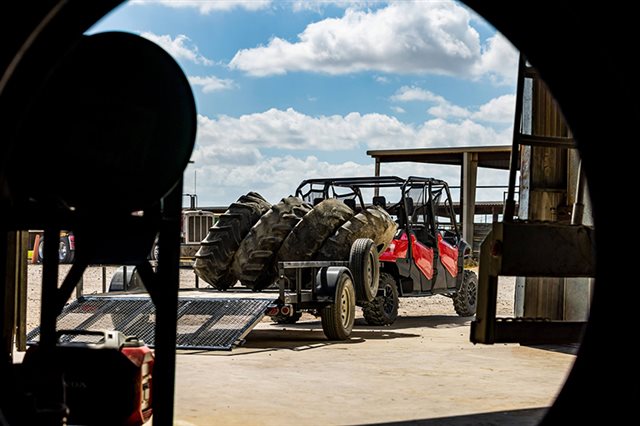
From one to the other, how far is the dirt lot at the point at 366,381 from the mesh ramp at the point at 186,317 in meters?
0.24

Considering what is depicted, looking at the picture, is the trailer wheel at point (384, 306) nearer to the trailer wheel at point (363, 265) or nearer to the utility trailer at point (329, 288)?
the trailer wheel at point (363, 265)

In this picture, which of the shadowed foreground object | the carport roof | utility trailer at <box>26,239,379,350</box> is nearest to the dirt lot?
utility trailer at <box>26,239,379,350</box>

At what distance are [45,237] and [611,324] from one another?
2.73 m

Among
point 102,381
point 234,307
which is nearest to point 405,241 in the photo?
point 234,307

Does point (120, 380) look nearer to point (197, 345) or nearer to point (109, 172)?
point (109, 172)

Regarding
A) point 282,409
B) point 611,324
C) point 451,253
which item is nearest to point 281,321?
point 451,253

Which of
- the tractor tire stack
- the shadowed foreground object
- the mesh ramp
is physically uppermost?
the shadowed foreground object

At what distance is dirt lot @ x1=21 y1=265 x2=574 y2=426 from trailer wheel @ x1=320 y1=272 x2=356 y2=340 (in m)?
0.16

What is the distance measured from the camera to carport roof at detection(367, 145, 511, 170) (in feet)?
76.3

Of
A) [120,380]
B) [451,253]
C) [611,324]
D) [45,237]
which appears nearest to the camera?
[611,324]

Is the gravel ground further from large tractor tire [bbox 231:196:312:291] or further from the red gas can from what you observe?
the red gas can

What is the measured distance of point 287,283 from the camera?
38.5ft

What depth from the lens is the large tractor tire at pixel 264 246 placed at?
11.8 metres

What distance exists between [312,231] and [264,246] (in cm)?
63
